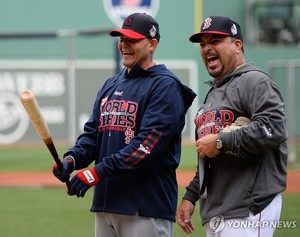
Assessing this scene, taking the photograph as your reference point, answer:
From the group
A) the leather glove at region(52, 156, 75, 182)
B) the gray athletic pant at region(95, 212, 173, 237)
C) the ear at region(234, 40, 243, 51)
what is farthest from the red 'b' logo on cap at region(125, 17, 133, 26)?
the gray athletic pant at region(95, 212, 173, 237)

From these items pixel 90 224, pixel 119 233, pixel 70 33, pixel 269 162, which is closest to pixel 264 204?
pixel 269 162

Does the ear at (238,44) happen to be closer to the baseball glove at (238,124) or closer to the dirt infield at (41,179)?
the baseball glove at (238,124)

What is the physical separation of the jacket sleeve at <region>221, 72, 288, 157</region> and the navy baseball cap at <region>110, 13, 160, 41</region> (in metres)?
0.84

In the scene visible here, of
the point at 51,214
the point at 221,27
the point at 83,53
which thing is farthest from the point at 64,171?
the point at 83,53

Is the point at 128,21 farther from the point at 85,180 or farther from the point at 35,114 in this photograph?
the point at 85,180

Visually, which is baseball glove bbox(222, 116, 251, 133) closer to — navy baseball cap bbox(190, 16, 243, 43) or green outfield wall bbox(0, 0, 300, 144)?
navy baseball cap bbox(190, 16, 243, 43)

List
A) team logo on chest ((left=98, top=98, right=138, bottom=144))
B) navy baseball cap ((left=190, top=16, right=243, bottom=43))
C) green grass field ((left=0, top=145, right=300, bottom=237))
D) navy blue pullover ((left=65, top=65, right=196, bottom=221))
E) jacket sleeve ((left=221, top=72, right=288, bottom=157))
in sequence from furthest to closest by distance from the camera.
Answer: green grass field ((left=0, top=145, right=300, bottom=237)) < team logo on chest ((left=98, top=98, right=138, bottom=144)) < navy blue pullover ((left=65, top=65, right=196, bottom=221)) < navy baseball cap ((left=190, top=16, right=243, bottom=43)) < jacket sleeve ((left=221, top=72, right=288, bottom=157))

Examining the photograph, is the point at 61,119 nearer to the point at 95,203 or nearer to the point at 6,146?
the point at 6,146

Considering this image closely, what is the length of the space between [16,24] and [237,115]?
2359 cm

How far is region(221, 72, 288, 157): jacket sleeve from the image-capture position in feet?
12.0

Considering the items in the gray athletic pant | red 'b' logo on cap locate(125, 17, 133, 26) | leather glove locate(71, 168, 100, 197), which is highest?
red 'b' logo on cap locate(125, 17, 133, 26)

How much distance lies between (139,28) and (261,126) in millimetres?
1048

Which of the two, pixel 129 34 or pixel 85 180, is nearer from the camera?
pixel 85 180

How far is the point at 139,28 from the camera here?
4301mm
